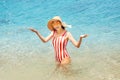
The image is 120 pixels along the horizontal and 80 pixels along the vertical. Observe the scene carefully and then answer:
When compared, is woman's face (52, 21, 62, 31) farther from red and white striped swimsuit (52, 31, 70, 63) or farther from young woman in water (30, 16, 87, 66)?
red and white striped swimsuit (52, 31, 70, 63)

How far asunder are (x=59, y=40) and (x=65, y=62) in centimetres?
48

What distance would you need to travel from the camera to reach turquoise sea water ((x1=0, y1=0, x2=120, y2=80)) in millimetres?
6352

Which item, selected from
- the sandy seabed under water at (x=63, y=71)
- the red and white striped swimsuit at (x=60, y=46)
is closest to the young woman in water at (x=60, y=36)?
the red and white striped swimsuit at (x=60, y=46)

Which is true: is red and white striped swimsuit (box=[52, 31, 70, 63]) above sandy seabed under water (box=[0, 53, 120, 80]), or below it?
above

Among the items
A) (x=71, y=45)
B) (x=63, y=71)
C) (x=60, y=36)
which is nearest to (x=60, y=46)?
(x=60, y=36)

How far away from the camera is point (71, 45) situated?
8.28m

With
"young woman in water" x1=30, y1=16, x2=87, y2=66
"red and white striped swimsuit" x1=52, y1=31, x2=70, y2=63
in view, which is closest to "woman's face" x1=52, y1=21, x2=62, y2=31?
"young woman in water" x1=30, y1=16, x2=87, y2=66

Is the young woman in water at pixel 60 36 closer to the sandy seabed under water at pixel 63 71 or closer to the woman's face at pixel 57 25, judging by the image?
the woman's face at pixel 57 25

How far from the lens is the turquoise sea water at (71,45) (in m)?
6.35

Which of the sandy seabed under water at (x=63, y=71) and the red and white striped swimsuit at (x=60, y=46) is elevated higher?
the red and white striped swimsuit at (x=60, y=46)

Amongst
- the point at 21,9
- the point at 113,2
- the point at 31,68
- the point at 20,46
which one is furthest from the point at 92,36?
the point at 21,9

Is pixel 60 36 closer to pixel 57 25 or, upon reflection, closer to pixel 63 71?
pixel 57 25

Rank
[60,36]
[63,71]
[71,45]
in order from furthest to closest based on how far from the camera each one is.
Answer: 1. [71,45]
2. [63,71]
3. [60,36]

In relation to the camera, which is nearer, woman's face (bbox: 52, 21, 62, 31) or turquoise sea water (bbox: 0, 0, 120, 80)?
woman's face (bbox: 52, 21, 62, 31)
